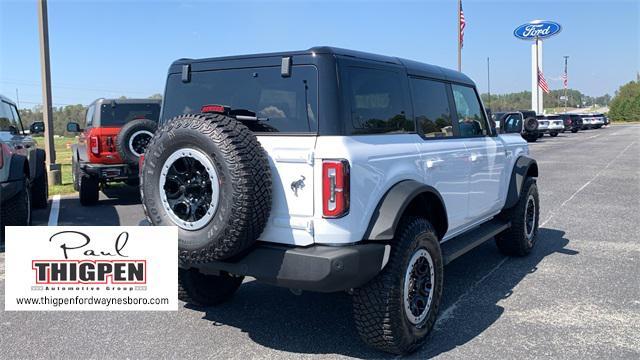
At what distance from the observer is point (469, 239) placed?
481 cm

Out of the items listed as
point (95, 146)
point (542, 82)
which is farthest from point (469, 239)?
point (542, 82)

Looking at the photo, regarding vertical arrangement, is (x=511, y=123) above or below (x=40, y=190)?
above

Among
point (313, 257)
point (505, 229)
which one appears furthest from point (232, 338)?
point (505, 229)

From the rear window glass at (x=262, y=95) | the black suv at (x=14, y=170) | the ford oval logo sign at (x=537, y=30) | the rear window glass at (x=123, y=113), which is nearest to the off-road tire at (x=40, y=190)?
the black suv at (x=14, y=170)

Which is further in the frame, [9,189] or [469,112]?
[9,189]

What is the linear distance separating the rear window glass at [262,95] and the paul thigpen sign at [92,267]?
3.37 ft

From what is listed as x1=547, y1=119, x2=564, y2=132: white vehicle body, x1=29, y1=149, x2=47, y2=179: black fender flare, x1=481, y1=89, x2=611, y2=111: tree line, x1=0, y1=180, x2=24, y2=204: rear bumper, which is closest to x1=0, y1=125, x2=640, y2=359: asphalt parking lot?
x1=0, y1=180, x2=24, y2=204: rear bumper

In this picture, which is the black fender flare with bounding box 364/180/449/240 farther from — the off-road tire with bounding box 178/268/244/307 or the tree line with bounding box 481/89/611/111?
the tree line with bounding box 481/89/611/111

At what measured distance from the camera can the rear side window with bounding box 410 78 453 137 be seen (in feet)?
13.9

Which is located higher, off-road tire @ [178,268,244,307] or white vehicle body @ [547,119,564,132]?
white vehicle body @ [547,119,564,132]

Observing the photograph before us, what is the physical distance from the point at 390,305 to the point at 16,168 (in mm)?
5357

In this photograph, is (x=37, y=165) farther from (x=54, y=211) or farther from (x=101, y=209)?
(x=101, y=209)

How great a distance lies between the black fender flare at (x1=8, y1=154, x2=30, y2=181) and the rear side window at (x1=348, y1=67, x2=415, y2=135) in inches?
193

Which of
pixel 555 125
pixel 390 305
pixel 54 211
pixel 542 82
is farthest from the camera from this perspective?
pixel 542 82
